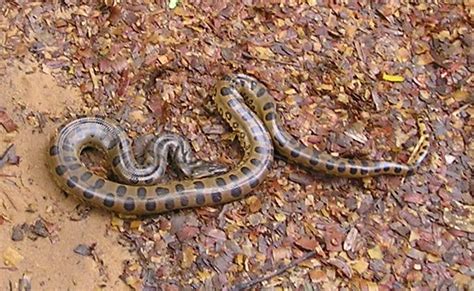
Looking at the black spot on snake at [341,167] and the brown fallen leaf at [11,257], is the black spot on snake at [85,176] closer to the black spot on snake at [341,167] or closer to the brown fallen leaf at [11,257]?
the brown fallen leaf at [11,257]

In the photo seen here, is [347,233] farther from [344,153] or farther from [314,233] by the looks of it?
[344,153]

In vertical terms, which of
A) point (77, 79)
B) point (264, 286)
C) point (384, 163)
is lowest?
point (264, 286)

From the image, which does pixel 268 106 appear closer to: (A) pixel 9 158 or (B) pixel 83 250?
(B) pixel 83 250

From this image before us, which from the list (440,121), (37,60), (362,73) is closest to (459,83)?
(440,121)

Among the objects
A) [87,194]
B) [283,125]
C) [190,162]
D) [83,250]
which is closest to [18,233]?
[83,250]

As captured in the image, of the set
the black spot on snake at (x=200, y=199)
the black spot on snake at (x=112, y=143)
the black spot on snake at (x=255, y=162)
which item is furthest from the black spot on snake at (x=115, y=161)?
the black spot on snake at (x=255, y=162)

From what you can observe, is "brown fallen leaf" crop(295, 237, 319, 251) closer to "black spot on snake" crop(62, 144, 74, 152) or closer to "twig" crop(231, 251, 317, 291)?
"twig" crop(231, 251, 317, 291)
